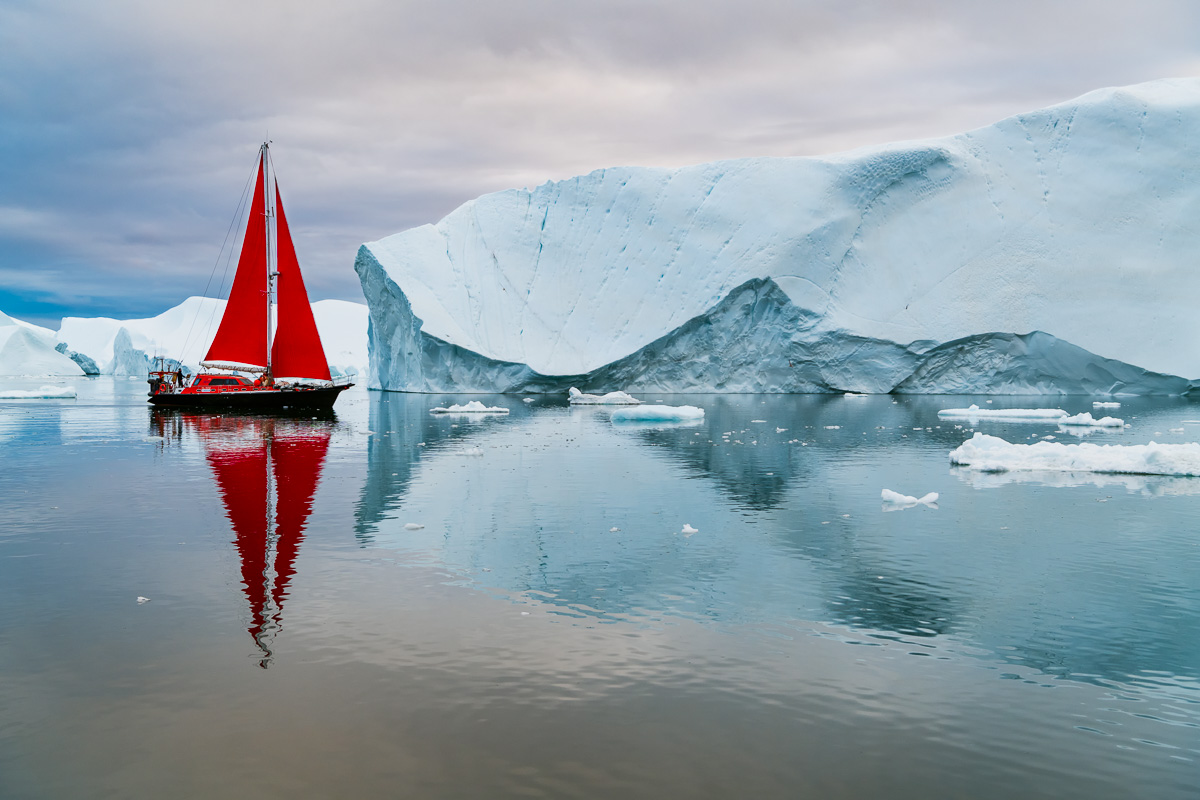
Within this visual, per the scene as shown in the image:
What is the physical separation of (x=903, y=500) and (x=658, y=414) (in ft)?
50.0

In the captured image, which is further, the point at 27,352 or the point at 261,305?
the point at 27,352

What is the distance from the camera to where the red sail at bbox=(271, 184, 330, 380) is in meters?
29.8

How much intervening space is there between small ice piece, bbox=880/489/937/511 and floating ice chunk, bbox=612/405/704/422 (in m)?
14.7

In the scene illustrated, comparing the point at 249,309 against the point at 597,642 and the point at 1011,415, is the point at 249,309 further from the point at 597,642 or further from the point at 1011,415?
the point at 597,642

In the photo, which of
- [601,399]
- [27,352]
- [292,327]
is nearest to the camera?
[292,327]

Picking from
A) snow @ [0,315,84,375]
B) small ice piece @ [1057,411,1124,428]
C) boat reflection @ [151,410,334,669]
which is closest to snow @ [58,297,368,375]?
snow @ [0,315,84,375]

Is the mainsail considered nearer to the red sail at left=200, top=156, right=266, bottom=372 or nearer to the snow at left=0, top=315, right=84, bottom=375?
the red sail at left=200, top=156, right=266, bottom=372

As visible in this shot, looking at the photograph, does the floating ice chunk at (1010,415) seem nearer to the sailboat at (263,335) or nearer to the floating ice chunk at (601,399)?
the floating ice chunk at (601,399)

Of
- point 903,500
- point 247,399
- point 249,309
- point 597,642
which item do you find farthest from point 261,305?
point 597,642

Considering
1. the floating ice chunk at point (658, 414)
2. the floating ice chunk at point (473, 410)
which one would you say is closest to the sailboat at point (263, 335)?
the floating ice chunk at point (473, 410)

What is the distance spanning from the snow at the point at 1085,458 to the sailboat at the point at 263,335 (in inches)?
858

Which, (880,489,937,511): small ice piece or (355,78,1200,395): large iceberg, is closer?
(880,489,937,511): small ice piece

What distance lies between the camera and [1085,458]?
14250 millimetres

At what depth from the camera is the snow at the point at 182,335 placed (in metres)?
100
